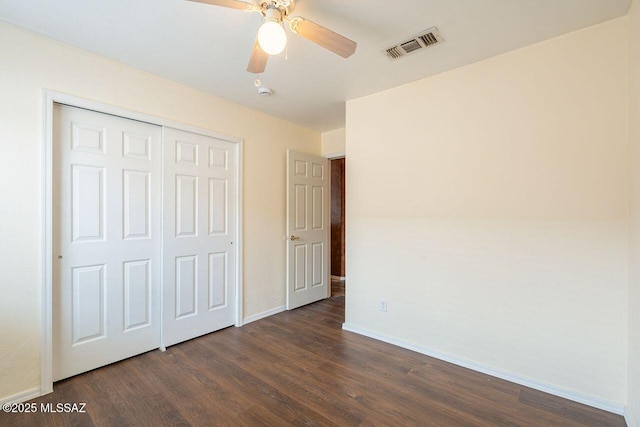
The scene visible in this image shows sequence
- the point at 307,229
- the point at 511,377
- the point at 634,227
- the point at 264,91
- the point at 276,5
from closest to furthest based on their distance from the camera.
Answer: the point at 276,5 → the point at 634,227 → the point at 511,377 → the point at 264,91 → the point at 307,229

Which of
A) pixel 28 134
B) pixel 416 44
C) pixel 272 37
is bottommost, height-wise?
pixel 28 134

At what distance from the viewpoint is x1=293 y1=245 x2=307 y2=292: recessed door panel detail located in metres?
3.77

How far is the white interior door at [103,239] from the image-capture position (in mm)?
2119

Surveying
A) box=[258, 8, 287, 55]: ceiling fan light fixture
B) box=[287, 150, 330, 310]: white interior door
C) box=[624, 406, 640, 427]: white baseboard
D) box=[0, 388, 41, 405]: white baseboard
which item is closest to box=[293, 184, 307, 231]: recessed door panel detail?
box=[287, 150, 330, 310]: white interior door

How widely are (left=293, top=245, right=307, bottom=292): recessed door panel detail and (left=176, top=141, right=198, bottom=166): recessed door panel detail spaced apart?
1.66 m

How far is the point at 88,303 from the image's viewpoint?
2.23 meters

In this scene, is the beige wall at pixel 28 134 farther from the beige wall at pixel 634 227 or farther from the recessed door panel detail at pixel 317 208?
the beige wall at pixel 634 227

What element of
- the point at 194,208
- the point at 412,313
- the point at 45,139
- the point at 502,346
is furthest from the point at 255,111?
the point at 502,346

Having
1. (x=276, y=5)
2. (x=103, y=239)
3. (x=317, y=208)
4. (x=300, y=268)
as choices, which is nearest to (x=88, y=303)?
(x=103, y=239)

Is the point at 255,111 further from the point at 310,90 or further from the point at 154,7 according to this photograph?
the point at 154,7

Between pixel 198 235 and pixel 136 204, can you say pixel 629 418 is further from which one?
pixel 136 204

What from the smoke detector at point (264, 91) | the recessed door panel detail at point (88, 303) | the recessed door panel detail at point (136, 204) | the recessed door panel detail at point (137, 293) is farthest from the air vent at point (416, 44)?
the recessed door panel detail at point (88, 303)

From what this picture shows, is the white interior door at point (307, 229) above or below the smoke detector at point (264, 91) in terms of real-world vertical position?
below

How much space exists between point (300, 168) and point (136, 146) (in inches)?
74.4
